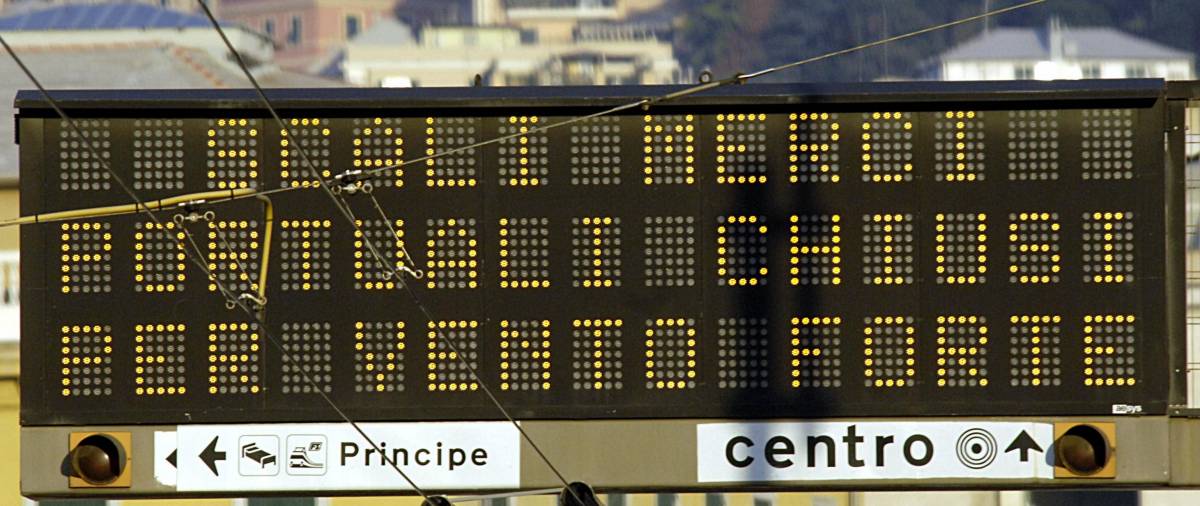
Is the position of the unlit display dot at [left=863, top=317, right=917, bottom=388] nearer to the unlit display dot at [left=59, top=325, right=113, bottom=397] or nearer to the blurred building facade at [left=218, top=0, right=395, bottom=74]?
the unlit display dot at [left=59, top=325, right=113, bottom=397]

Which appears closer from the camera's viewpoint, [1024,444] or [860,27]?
[1024,444]

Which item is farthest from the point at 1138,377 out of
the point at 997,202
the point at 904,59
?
the point at 904,59

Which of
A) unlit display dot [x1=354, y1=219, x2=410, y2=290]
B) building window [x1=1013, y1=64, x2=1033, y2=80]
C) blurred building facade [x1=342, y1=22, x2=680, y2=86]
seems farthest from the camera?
blurred building facade [x1=342, y1=22, x2=680, y2=86]

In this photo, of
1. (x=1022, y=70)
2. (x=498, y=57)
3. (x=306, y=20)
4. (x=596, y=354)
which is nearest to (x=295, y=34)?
(x=306, y=20)

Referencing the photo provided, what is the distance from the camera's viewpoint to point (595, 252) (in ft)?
27.2

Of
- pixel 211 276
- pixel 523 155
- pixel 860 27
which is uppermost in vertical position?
pixel 860 27

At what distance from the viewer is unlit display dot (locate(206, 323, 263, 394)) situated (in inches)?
325

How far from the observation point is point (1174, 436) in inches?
333

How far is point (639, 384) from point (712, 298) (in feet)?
1.64

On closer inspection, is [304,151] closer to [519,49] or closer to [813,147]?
[813,147]

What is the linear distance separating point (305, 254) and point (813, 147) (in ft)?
7.47

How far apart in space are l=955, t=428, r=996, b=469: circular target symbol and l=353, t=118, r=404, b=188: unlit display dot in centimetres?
274

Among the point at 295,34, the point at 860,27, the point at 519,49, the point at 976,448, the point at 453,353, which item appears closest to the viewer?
the point at 453,353

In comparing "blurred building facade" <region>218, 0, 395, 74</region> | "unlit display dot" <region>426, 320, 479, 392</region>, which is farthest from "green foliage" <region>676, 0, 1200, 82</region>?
"unlit display dot" <region>426, 320, 479, 392</region>
